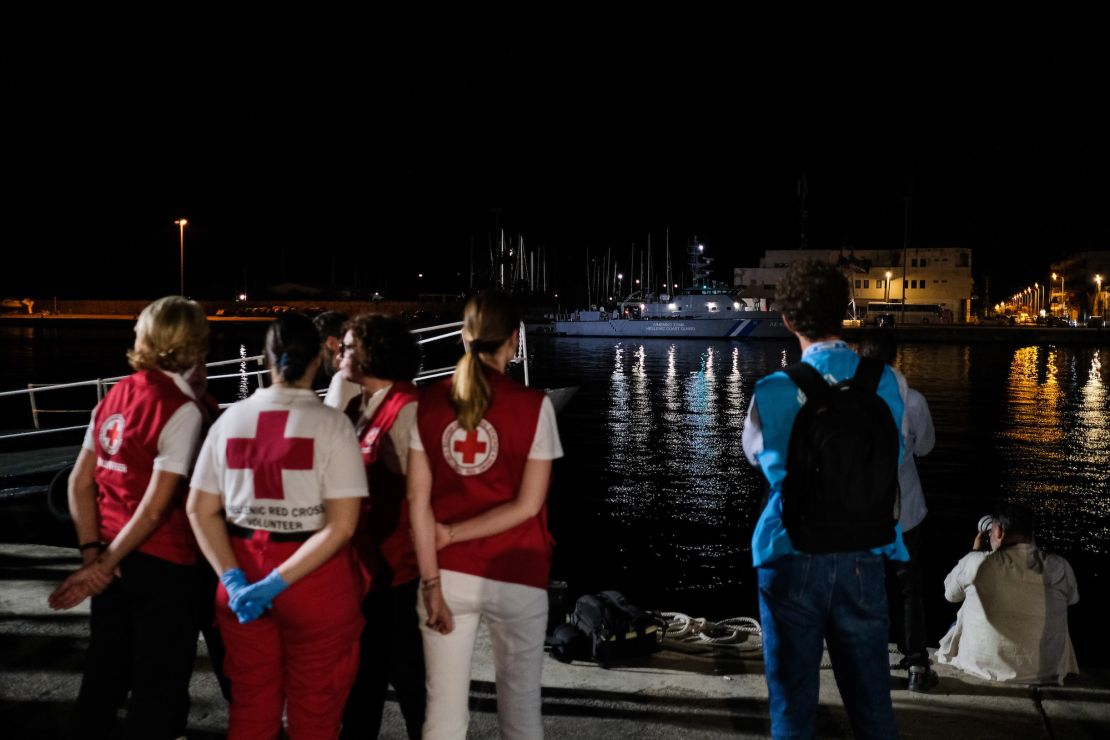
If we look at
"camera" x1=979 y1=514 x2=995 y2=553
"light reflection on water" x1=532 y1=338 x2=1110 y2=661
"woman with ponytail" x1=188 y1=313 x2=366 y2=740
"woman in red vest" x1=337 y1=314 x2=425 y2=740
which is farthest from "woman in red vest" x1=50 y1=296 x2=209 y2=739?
"camera" x1=979 y1=514 x2=995 y2=553

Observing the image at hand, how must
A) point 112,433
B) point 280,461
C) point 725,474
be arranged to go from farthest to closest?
point 725,474 < point 112,433 < point 280,461

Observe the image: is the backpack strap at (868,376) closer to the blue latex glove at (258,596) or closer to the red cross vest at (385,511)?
the red cross vest at (385,511)

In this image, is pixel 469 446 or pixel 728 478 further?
pixel 728 478

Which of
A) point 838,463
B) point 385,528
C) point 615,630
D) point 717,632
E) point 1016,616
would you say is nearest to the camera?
point 838,463

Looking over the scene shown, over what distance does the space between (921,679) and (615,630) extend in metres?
1.60

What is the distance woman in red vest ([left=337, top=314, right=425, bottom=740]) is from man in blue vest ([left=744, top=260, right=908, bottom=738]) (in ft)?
4.40

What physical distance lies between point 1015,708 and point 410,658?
2.88 meters

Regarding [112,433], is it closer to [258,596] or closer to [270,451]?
[270,451]

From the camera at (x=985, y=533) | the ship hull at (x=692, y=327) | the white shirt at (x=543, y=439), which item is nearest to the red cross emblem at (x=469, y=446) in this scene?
the white shirt at (x=543, y=439)

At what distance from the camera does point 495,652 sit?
9.91 ft

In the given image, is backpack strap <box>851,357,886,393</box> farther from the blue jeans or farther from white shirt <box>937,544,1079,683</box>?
white shirt <box>937,544,1079,683</box>

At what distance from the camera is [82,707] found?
3.26m

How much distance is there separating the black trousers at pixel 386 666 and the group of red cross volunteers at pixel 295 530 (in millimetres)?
298

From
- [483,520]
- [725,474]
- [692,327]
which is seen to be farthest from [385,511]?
[692,327]
